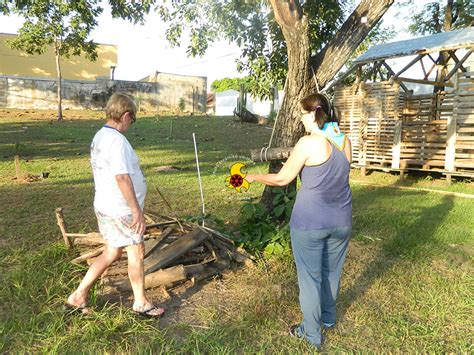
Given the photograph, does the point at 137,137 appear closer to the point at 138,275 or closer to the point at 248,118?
the point at 248,118

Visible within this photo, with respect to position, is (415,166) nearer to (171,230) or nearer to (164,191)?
(164,191)

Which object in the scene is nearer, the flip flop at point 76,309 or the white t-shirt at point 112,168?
the white t-shirt at point 112,168

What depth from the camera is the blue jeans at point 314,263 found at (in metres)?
2.87

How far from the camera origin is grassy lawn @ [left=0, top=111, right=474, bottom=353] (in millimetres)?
3027

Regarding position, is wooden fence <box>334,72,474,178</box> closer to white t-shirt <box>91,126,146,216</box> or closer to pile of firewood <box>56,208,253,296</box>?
pile of firewood <box>56,208,253,296</box>

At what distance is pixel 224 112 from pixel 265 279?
36974mm

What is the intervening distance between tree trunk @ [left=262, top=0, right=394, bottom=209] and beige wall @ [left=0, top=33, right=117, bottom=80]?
105 feet

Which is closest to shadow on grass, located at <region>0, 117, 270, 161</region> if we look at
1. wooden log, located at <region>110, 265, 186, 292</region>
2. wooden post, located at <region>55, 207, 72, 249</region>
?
wooden post, located at <region>55, 207, 72, 249</region>

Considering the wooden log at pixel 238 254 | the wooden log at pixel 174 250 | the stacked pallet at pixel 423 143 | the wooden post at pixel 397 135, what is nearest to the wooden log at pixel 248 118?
the wooden post at pixel 397 135

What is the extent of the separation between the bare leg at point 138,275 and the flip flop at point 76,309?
371 millimetres

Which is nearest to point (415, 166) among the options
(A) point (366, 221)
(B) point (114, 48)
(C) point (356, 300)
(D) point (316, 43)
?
(A) point (366, 221)

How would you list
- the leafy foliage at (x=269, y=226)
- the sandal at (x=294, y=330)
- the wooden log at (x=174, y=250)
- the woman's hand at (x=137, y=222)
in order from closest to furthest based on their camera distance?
the woman's hand at (x=137, y=222) → the sandal at (x=294, y=330) → the wooden log at (x=174, y=250) → the leafy foliage at (x=269, y=226)

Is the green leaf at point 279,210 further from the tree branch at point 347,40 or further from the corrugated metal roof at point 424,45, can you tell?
the corrugated metal roof at point 424,45

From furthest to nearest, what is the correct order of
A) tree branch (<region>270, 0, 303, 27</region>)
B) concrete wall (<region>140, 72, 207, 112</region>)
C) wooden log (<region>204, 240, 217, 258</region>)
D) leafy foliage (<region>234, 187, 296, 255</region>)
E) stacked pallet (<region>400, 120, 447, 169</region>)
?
concrete wall (<region>140, 72, 207, 112</region>), stacked pallet (<region>400, 120, 447, 169</region>), tree branch (<region>270, 0, 303, 27</region>), leafy foliage (<region>234, 187, 296, 255</region>), wooden log (<region>204, 240, 217, 258</region>)
